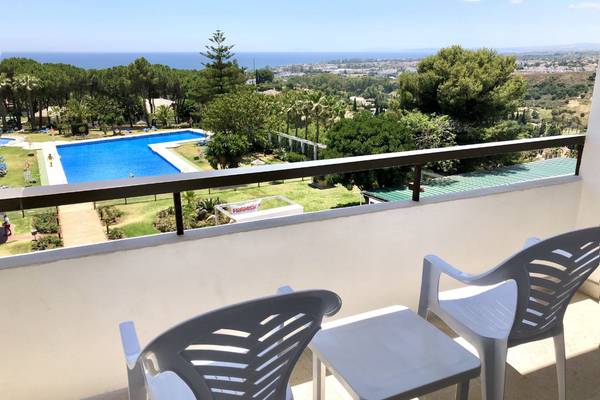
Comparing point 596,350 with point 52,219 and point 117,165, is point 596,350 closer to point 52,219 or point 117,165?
point 52,219

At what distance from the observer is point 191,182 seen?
5.21ft

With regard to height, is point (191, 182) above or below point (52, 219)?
above

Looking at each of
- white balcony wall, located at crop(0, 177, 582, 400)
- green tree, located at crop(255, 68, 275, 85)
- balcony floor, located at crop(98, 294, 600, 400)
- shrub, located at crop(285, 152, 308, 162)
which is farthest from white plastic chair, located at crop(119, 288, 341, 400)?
green tree, located at crop(255, 68, 275, 85)

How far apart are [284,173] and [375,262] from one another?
0.66m

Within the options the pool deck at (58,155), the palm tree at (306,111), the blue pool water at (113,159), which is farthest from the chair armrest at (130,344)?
the palm tree at (306,111)

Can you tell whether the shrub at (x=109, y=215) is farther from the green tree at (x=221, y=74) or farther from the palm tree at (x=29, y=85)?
the green tree at (x=221, y=74)

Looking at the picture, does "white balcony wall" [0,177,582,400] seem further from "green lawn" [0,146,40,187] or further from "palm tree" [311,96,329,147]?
"green lawn" [0,146,40,187]

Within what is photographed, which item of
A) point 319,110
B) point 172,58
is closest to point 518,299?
point 319,110

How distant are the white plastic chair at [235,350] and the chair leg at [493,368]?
66 centimetres

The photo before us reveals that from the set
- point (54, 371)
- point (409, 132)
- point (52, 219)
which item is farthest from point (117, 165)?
point (54, 371)

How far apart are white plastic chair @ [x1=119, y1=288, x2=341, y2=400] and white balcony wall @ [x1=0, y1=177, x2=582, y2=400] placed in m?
0.75

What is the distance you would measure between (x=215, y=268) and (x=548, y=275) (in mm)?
1113

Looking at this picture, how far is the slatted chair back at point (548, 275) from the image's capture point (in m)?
1.15

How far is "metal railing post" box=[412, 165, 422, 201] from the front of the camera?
2.08 metres
